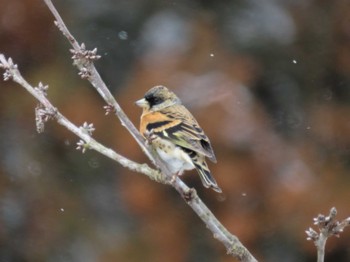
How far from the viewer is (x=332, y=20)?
5.61 m

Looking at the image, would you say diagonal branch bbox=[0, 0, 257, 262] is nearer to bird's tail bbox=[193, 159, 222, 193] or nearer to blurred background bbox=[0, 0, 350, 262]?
bird's tail bbox=[193, 159, 222, 193]

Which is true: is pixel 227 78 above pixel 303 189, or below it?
above

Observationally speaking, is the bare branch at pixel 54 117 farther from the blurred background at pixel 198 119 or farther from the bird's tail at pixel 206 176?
the blurred background at pixel 198 119

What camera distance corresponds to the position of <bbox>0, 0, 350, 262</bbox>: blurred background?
511 cm

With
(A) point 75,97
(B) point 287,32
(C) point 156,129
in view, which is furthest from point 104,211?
(C) point 156,129

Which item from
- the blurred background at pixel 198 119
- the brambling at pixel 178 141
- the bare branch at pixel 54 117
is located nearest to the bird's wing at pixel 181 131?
the brambling at pixel 178 141

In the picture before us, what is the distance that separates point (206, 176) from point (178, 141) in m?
0.22

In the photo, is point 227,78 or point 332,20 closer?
point 227,78

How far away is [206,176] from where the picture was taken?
8.68 feet

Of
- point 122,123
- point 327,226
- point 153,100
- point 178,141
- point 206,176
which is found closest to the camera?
point 327,226

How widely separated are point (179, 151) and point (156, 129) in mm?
137

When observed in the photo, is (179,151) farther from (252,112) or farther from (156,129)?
(252,112)

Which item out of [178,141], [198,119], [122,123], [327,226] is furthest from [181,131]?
[198,119]

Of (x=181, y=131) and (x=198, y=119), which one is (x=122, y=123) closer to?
(x=181, y=131)
